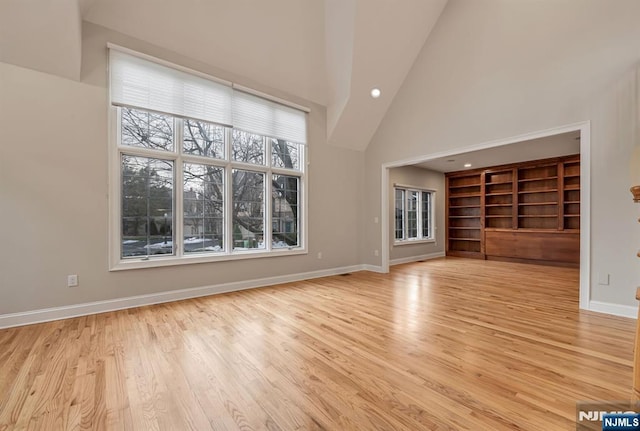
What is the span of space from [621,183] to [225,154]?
5.05 meters

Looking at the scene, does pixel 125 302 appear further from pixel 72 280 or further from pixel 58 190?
pixel 58 190

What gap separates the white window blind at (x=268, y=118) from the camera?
4414 mm

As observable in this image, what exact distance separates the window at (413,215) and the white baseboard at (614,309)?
400 centimetres

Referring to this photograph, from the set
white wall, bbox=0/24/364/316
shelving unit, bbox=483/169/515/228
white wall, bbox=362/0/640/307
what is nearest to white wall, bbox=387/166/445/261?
shelving unit, bbox=483/169/515/228

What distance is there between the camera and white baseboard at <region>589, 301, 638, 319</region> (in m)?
2.97

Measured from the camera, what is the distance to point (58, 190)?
3.05m

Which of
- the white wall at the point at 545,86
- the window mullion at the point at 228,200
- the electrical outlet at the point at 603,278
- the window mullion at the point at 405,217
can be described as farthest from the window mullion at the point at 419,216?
the window mullion at the point at 228,200

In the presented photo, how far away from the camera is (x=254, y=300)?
12.4 feet

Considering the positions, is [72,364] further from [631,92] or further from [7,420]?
[631,92]

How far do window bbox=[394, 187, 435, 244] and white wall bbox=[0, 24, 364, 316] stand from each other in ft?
17.5

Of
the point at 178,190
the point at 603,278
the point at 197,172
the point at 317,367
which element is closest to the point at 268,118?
the point at 197,172

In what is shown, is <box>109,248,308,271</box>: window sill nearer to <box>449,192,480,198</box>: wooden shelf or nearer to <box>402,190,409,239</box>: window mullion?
<box>402,190,409,239</box>: window mullion

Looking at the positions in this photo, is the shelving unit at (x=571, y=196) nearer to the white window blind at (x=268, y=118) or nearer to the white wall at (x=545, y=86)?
the white wall at (x=545, y=86)

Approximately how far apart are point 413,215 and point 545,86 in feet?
14.7
